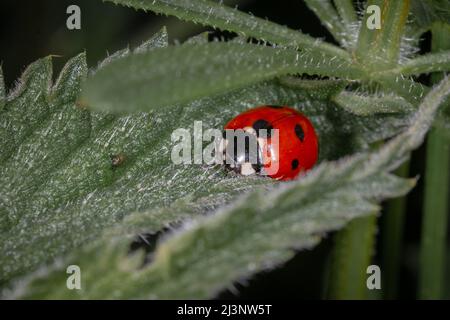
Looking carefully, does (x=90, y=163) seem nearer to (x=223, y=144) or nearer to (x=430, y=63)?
(x=223, y=144)

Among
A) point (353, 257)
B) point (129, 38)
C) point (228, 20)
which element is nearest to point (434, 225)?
point (353, 257)

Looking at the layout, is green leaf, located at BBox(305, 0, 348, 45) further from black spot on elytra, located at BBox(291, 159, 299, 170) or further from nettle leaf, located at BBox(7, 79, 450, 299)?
nettle leaf, located at BBox(7, 79, 450, 299)

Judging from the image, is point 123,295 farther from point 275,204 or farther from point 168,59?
point 168,59

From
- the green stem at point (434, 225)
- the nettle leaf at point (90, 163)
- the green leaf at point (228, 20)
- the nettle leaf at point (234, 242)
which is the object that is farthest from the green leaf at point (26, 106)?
the green stem at point (434, 225)

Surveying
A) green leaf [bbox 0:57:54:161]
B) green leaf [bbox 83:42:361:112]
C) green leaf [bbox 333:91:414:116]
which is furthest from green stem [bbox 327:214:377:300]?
green leaf [bbox 0:57:54:161]

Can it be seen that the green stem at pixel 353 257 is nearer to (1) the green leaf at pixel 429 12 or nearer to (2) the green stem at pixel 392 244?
(2) the green stem at pixel 392 244
